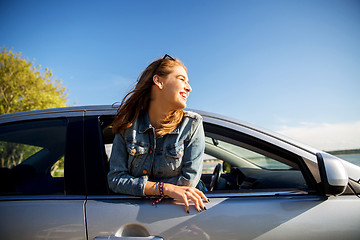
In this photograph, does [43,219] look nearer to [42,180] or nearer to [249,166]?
[42,180]

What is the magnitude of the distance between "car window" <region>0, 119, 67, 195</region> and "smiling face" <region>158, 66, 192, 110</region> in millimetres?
732

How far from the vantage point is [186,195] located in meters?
1.25

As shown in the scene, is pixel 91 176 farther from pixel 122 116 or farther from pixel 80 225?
pixel 122 116

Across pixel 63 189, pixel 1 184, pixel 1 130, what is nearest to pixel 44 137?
pixel 1 130

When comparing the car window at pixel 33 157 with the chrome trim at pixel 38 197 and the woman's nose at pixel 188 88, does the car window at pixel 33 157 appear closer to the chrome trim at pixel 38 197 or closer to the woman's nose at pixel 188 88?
the chrome trim at pixel 38 197

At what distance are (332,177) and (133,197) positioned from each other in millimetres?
1135

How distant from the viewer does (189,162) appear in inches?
56.1

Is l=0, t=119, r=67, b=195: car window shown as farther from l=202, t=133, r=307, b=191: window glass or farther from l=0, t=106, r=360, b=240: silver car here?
l=202, t=133, r=307, b=191: window glass

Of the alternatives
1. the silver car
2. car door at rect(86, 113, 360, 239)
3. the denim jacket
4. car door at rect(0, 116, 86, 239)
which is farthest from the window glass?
car door at rect(0, 116, 86, 239)

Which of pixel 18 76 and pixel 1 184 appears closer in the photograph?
pixel 1 184

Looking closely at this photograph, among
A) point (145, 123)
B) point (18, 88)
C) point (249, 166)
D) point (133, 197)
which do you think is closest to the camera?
point (133, 197)

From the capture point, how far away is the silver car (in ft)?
3.99

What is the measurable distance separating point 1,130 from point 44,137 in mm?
266

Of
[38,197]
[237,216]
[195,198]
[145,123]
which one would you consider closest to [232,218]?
[237,216]
